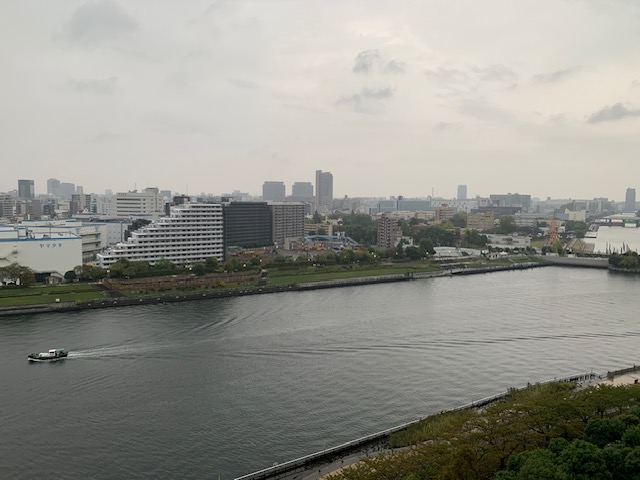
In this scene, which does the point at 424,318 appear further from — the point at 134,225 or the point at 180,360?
the point at 134,225

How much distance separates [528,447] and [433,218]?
131ft

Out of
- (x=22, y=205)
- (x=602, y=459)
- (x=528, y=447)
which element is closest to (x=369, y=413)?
(x=528, y=447)

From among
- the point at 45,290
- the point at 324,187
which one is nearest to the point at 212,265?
the point at 45,290

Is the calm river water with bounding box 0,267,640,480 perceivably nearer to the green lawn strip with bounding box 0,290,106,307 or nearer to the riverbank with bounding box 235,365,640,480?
the riverbank with bounding box 235,365,640,480

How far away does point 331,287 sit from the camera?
52.4 ft

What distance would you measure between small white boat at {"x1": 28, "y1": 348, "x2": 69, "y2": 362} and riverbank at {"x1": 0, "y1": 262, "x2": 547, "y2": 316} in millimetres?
3732

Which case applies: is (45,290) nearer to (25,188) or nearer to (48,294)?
(48,294)

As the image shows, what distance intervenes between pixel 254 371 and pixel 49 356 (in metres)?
3.16

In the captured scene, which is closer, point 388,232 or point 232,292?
point 232,292

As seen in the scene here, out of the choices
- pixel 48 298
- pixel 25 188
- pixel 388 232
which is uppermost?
pixel 25 188

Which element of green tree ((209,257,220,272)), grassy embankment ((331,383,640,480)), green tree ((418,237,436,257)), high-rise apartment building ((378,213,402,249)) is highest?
high-rise apartment building ((378,213,402,249))

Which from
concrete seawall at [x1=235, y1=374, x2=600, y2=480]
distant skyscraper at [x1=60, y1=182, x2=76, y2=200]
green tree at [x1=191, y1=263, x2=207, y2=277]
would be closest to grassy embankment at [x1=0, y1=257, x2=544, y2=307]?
green tree at [x1=191, y1=263, x2=207, y2=277]

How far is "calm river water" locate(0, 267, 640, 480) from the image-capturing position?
575cm

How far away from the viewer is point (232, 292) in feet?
47.1
